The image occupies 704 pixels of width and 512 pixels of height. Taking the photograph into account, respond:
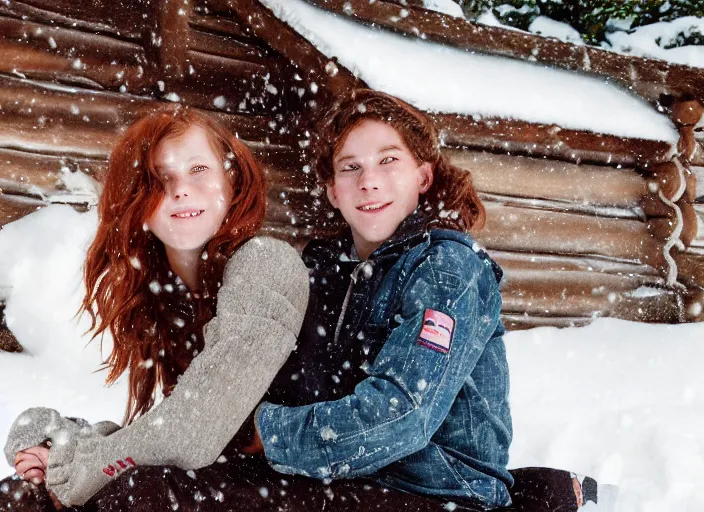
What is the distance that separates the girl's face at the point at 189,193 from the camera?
2.14 metres

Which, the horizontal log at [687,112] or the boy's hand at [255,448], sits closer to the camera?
the boy's hand at [255,448]

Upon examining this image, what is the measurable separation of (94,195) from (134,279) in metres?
1.83

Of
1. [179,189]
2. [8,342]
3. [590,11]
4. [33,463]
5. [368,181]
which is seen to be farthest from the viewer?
[590,11]

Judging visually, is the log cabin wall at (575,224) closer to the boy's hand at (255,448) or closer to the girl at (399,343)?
the girl at (399,343)

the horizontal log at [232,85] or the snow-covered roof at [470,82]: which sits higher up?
the snow-covered roof at [470,82]

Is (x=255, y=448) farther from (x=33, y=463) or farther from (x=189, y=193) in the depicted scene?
(x=189, y=193)

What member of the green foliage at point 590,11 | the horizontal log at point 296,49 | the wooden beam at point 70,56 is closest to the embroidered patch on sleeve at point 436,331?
the horizontal log at point 296,49

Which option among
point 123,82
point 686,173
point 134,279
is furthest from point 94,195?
point 686,173

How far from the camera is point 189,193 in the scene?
7.02 ft

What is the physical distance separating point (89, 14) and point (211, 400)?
2931 millimetres

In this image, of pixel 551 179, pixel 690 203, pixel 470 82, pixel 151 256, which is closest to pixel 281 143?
pixel 470 82

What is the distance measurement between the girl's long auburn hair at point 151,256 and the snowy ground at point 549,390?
2.97ft

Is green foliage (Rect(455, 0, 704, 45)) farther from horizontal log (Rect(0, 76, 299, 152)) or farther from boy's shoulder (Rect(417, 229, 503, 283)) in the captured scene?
boy's shoulder (Rect(417, 229, 503, 283))

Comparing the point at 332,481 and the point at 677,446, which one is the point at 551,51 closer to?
the point at 677,446
